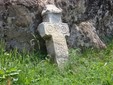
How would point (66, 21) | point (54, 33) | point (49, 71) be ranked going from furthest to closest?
point (66, 21), point (54, 33), point (49, 71)

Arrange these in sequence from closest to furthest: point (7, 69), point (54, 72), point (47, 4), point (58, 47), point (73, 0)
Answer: point (7, 69) → point (54, 72) → point (58, 47) → point (47, 4) → point (73, 0)

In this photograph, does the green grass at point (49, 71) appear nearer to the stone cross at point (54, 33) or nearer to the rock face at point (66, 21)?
the stone cross at point (54, 33)

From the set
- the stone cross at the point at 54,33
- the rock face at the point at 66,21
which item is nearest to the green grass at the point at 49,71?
the stone cross at the point at 54,33

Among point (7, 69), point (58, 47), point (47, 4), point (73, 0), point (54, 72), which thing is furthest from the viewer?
point (73, 0)

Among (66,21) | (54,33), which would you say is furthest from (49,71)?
(66,21)

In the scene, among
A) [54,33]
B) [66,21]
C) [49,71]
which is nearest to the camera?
[49,71]

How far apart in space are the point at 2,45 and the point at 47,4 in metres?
1.13

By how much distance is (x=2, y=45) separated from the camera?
4809 mm

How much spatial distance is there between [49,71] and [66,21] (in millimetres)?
1591

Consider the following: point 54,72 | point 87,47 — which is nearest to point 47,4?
point 87,47

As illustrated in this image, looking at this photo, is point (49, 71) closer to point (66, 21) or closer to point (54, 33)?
point (54, 33)

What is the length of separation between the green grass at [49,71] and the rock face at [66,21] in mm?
323

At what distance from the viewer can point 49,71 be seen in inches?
177

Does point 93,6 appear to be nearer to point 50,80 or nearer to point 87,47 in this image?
point 87,47
